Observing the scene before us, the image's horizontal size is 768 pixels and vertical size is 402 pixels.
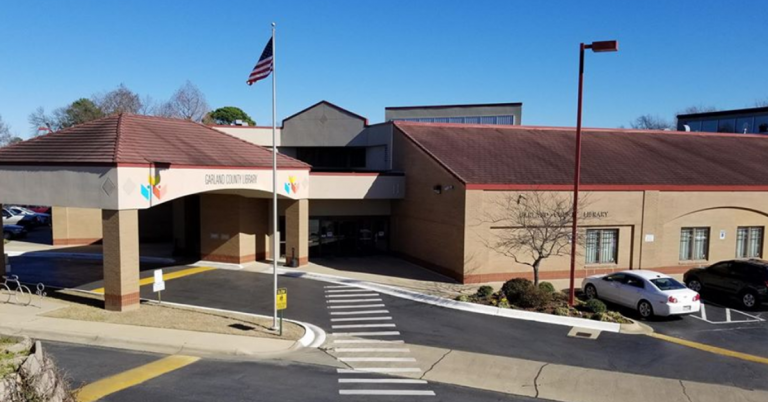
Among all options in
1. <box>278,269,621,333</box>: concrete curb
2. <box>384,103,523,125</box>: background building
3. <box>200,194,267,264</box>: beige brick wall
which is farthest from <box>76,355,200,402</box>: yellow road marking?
<box>384,103,523,125</box>: background building

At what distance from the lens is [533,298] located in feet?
62.0

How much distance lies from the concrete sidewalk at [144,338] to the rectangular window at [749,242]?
2390 cm

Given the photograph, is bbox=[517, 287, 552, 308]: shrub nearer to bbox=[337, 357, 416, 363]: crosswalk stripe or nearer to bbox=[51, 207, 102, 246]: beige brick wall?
bbox=[337, 357, 416, 363]: crosswalk stripe

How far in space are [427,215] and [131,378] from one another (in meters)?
16.9

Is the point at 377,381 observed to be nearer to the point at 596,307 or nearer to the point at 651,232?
the point at 596,307

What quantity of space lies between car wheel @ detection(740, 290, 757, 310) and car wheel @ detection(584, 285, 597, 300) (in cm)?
562

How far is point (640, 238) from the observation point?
2508 centimetres

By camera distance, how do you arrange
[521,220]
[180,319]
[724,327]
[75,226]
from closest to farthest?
[180,319], [724,327], [521,220], [75,226]

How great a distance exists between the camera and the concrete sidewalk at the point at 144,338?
549 inches

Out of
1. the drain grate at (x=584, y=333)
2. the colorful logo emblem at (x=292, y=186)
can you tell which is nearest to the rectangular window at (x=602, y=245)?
the drain grate at (x=584, y=333)

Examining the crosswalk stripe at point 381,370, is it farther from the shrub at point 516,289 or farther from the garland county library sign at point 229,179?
the garland county library sign at point 229,179

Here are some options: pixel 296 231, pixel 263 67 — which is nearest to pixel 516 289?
pixel 263 67

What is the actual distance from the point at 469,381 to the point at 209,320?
28.1 ft

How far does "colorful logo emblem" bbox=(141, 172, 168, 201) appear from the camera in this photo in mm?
17938
